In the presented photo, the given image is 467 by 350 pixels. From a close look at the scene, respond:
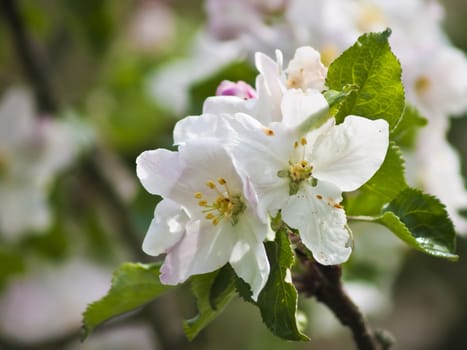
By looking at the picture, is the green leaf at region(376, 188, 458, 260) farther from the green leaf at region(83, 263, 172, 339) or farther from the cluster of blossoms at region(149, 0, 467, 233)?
the cluster of blossoms at region(149, 0, 467, 233)

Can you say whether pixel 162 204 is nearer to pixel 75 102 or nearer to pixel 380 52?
pixel 380 52

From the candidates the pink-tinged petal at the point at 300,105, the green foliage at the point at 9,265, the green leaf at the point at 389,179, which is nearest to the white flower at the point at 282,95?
the pink-tinged petal at the point at 300,105

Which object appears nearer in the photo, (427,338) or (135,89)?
(135,89)

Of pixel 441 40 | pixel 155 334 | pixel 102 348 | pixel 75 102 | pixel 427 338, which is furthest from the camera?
pixel 427 338

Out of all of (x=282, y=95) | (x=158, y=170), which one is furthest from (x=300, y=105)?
(x=158, y=170)

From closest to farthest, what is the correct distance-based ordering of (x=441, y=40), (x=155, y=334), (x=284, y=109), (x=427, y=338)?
1. (x=284, y=109)
2. (x=441, y=40)
3. (x=155, y=334)
4. (x=427, y=338)

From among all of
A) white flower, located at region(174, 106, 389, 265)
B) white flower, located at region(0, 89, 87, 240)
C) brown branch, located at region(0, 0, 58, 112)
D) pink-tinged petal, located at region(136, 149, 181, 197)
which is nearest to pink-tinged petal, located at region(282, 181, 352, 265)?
white flower, located at region(174, 106, 389, 265)

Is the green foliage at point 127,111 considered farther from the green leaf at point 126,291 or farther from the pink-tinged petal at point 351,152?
the pink-tinged petal at point 351,152

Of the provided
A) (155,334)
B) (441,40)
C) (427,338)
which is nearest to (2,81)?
(155,334)
